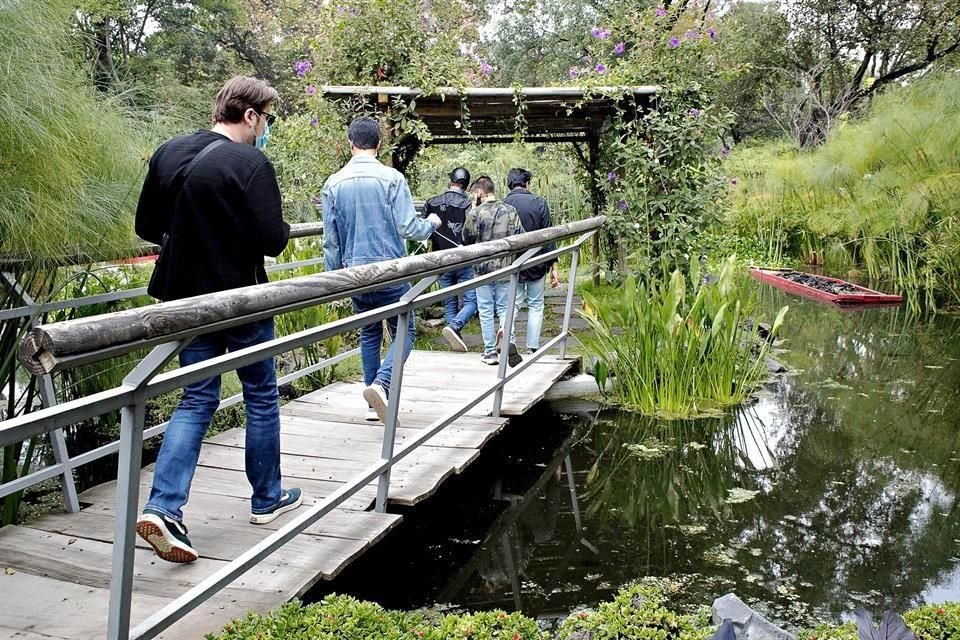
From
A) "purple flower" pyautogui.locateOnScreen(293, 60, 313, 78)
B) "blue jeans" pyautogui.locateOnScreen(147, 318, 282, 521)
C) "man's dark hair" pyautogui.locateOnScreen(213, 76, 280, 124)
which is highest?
"purple flower" pyautogui.locateOnScreen(293, 60, 313, 78)

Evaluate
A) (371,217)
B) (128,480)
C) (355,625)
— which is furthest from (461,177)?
(128,480)

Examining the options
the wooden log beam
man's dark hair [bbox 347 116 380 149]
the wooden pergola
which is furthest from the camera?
the wooden pergola

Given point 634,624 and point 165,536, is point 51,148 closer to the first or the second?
point 165,536

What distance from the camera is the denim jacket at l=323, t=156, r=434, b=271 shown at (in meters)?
3.97

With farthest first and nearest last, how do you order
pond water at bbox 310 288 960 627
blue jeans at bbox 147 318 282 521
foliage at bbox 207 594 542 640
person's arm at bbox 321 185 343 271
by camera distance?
person's arm at bbox 321 185 343 271, pond water at bbox 310 288 960 627, blue jeans at bbox 147 318 282 521, foliage at bbox 207 594 542 640

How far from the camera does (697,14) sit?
25.6 feet

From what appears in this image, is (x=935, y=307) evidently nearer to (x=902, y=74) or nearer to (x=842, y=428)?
(x=842, y=428)

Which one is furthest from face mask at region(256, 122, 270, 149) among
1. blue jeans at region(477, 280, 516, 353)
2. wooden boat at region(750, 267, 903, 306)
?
wooden boat at region(750, 267, 903, 306)

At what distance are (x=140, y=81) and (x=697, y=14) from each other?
5.61 metres

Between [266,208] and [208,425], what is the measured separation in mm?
761

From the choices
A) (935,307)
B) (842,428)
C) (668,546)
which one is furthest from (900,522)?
(935,307)

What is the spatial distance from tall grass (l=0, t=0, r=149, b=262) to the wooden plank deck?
102cm

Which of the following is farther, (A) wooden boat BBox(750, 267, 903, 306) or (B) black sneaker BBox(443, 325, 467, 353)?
(A) wooden boat BBox(750, 267, 903, 306)

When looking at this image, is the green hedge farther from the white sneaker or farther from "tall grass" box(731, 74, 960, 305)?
"tall grass" box(731, 74, 960, 305)
